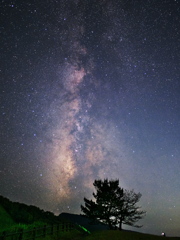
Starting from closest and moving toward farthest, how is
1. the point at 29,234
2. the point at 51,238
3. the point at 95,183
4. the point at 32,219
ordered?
1. the point at 29,234
2. the point at 51,238
3. the point at 32,219
4. the point at 95,183

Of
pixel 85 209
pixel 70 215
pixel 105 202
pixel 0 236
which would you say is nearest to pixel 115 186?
pixel 105 202

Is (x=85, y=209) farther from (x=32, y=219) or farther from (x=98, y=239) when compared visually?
(x=98, y=239)

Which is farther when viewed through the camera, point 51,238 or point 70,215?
point 70,215

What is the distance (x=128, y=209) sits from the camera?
102 feet

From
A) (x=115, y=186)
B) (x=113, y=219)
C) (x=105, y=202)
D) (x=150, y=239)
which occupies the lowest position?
(x=150, y=239)

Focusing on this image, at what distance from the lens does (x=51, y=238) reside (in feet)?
52.9

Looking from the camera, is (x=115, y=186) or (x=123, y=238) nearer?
(x=123, y=238)

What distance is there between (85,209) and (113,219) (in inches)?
220

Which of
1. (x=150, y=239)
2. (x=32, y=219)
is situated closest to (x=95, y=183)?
(x=32, y=219)

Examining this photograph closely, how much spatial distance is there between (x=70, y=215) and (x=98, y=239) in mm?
99085

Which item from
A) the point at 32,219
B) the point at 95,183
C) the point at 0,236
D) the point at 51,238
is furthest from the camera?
the point at 95,183

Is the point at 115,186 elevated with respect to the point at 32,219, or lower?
elevated

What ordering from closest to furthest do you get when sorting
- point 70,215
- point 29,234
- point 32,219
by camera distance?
point 29,234 < point 32,219 < point 70,215

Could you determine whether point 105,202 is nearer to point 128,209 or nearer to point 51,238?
point 128,209
